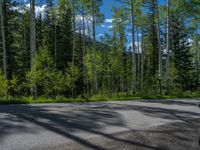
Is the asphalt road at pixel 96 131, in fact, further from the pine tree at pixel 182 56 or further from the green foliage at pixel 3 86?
the pine tree at pixel 182 56

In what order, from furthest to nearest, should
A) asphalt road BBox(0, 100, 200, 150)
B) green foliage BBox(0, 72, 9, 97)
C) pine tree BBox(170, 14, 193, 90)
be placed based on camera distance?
pine tree BBox(170, 14, 193, 90), green foliage BBox(0, 72, 9, 97), asphalt road BBox(0, 100, 200, 150)

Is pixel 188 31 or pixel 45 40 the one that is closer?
pixel 188 31

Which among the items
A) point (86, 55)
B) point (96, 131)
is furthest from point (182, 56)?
point (96, 131)

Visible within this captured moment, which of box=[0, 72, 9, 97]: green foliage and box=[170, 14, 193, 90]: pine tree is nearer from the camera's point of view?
box=[0, 72, 9, 97]: green foliage

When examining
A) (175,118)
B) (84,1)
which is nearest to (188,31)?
(84,1)

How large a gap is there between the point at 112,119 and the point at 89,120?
811 millimetres

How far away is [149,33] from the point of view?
45.7m

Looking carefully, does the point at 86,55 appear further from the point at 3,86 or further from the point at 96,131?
the point at 96,131

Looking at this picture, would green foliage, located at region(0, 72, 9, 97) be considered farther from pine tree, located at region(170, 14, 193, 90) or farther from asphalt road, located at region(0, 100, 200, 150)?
pine tree, located at region(170, 14, 193, 90)

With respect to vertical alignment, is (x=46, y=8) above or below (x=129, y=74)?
above

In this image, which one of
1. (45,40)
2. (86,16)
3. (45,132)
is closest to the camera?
(45,132)

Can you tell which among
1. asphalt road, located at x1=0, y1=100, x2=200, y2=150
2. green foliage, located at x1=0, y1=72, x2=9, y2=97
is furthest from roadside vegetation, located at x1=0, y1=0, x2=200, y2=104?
asphalt road, located at x1=0, y1=100, x2=200, y2=150

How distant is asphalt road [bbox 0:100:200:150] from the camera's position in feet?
22.1

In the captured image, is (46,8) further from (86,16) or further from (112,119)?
(112,119)
